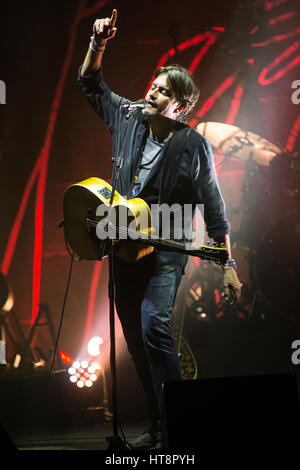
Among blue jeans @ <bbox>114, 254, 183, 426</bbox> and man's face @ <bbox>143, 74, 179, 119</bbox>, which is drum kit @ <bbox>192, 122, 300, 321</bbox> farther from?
blue jeans @ <bbox>114, 254, 183, 426</bbox>

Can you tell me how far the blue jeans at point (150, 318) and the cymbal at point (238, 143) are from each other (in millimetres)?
1970

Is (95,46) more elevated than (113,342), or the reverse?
(95,46)

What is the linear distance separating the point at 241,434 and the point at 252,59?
141 inches

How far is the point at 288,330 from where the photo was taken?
418 cm

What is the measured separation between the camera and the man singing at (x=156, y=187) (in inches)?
103

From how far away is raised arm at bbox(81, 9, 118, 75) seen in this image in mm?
2627

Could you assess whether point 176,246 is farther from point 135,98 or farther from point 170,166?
point 135,98

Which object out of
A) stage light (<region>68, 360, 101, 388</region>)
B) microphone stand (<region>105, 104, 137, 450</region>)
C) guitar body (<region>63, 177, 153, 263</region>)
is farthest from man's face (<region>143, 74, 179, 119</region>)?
stage light (<region>68, 360, 101, 388</region>)

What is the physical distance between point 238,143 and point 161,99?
1.69 metres

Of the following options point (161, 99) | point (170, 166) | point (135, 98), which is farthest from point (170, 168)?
point (135, 98)

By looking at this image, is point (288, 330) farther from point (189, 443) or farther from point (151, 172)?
point (189, 443)

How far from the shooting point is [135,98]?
439 centimetres

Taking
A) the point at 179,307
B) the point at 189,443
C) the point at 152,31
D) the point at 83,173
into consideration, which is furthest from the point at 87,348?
the point at 152,31
